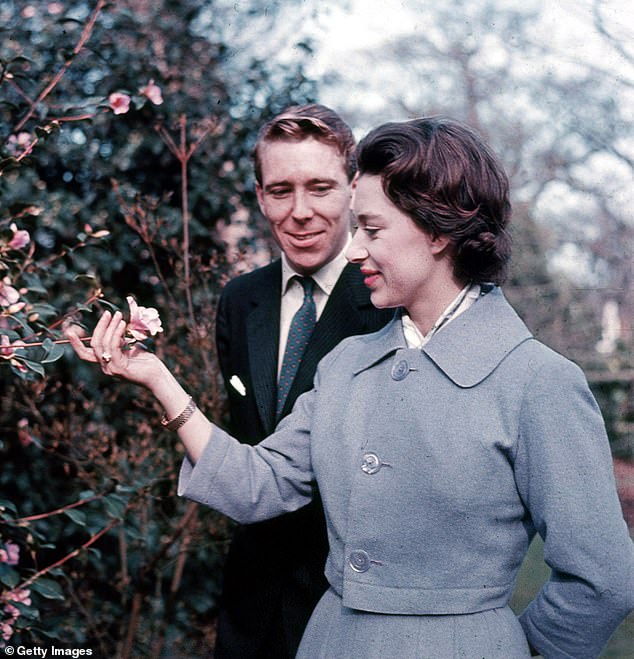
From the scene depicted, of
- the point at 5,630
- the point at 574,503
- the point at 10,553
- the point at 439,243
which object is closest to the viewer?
the point at 574,503

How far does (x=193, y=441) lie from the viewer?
5.78 ft

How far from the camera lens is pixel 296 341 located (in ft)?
7.39

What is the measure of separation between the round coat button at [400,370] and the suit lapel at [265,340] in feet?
1.86

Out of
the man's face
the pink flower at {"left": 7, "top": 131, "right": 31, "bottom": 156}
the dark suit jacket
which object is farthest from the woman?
the pink flower at {"left": 7, "top": 131, "right": 31, "bottom": 156}

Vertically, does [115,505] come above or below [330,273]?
below

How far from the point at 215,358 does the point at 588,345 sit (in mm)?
2605

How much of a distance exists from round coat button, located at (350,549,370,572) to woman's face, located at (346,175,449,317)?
1.57ft

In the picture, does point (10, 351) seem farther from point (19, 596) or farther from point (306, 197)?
point (306, 197)

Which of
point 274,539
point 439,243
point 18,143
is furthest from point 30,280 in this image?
point 439,243

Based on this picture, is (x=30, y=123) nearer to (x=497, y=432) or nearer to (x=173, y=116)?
(x=173, y=116)

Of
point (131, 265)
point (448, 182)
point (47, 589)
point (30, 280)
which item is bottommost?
point (131, 265)

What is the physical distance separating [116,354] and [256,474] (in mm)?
392

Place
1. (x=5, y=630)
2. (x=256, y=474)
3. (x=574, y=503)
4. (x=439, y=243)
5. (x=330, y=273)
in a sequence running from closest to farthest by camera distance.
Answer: (x=574, y=503) → (x=439, y=243) → (x=256, y=474) → (x=5, y=630) → (x=330, y=273)

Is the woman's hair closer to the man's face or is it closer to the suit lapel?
the man's face
